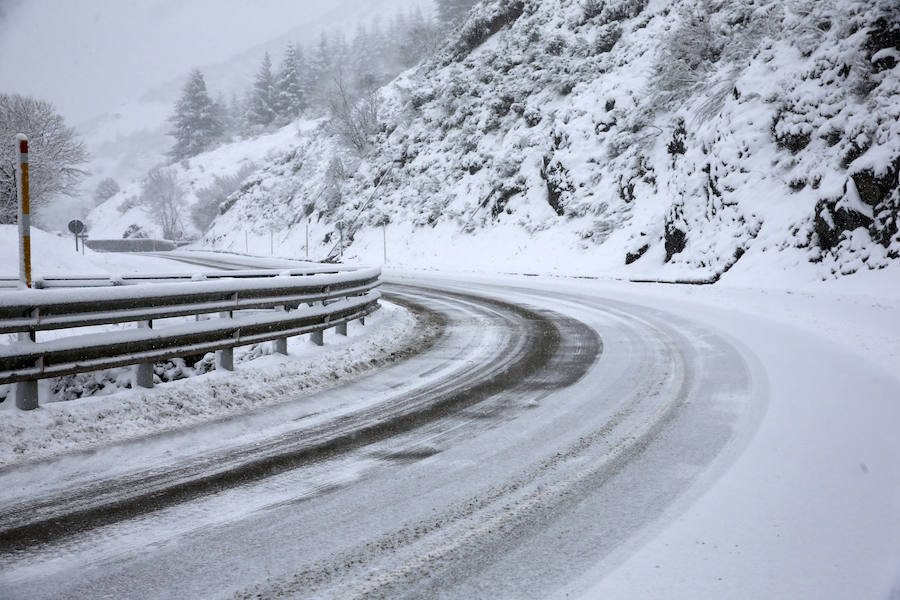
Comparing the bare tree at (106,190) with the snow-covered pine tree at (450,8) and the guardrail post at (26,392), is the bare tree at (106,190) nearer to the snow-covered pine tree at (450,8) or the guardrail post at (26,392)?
the snow-covered pine tree at (450,8)

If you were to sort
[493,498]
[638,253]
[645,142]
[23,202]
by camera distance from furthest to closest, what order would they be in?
[645,142] → [638,253] → [23,202] → [493,498]

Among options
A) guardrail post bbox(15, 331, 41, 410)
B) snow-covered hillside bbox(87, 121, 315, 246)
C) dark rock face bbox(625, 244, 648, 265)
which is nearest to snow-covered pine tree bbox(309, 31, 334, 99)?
snow-covered hillside bbox(87, 121, 315, 246)

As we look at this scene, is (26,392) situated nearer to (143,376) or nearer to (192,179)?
(143,376)

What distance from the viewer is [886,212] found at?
13.0 metres

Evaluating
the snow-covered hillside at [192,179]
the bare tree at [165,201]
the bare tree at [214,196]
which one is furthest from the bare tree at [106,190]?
the bare tree at [214,196]

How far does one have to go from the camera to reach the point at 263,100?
3450 inches

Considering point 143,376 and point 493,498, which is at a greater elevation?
point 143,376

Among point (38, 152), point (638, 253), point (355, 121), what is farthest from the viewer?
point (355, 121)

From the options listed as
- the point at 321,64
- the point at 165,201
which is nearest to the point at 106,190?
the point at 165,201

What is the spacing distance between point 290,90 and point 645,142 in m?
73.6

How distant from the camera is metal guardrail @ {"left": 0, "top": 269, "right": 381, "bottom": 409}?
470cm

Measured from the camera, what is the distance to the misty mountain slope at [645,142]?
14.7 m

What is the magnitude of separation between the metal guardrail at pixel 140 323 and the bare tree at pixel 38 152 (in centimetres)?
3270

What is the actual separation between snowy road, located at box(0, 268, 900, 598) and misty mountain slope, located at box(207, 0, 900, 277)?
419 inches
